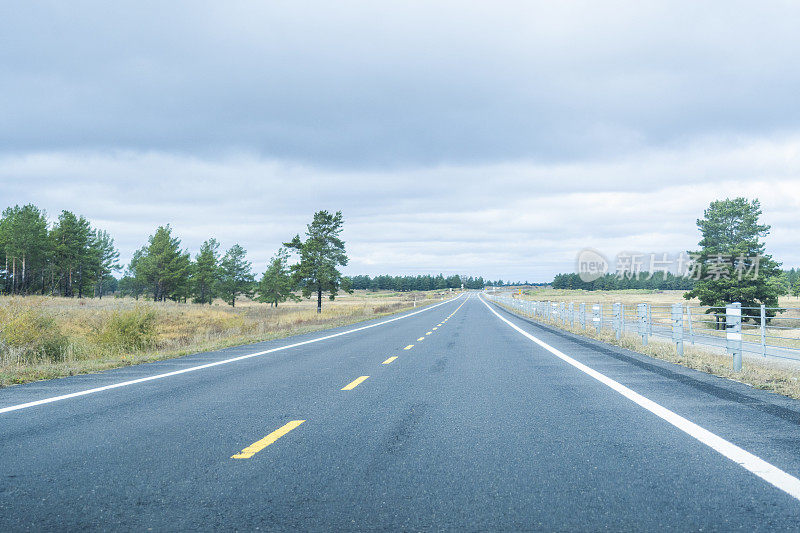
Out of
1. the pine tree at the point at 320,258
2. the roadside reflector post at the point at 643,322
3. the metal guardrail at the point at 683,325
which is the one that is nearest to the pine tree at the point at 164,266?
the pine tree at the point at 320,258

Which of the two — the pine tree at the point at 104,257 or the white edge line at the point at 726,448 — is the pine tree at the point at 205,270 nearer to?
the pine tree at the point at 104,257

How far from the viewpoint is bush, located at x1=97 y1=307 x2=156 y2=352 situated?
20.8 metres

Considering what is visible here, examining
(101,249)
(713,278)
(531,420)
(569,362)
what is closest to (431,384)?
(531,420)

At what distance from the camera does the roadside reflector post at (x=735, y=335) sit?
1139 centimetres

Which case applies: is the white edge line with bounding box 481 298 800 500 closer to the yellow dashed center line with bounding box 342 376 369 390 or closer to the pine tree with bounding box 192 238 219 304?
the yellow dashed center line with bounding box 342 376 369 390

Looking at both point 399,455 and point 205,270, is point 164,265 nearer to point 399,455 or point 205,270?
point 205,270

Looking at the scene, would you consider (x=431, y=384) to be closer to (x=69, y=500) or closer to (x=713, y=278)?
(x=69, y=500)

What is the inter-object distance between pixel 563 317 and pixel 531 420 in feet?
90.8

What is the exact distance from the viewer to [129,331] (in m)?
21.5

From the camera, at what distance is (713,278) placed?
58.6 m

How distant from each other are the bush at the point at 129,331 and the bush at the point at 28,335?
9.33 ft

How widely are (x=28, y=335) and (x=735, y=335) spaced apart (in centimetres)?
1818

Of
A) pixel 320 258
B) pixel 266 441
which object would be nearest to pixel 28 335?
pixel 266 441

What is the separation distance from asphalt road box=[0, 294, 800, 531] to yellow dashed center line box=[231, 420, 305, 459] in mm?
49
